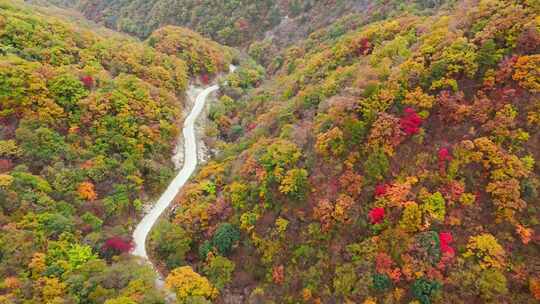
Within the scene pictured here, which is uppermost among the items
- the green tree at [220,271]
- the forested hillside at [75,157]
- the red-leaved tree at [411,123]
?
the forested hillside at [75,157]

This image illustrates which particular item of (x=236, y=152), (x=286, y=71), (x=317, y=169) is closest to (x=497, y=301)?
(x=317, y=169)

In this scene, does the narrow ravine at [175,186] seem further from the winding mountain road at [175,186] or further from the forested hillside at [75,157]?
the forested hillside at [75,157]

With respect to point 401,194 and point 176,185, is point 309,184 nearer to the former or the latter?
point 401,194

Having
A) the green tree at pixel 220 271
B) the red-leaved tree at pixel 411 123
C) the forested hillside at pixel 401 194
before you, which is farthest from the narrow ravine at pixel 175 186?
the red-leaved tree at pixel 411 123

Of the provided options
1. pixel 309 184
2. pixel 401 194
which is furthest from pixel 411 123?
pixel 309 184

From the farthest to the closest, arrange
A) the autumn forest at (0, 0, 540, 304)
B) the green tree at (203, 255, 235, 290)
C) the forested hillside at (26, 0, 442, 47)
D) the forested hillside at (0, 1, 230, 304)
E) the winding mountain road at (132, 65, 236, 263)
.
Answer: the forested hillside at (26, 0, 442, 47), the winding mountain road at (132, 65, 236, 263), the green tree at (203, 255, 235, 290), the forested hillside at (0, 1, 230, 304), the autumn forest at (0, 0, 540, 304)

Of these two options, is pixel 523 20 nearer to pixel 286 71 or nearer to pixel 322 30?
pixel 286 71

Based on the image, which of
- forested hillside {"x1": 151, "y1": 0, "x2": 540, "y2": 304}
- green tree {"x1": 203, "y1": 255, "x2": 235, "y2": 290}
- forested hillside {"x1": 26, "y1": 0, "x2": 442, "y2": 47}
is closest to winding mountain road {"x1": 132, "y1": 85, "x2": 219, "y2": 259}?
forested hillside {"x1": 151, "y1": 0, "x2": 540, "y2": 304}

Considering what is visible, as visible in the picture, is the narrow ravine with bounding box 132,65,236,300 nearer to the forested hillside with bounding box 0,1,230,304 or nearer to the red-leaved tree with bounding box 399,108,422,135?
the forested hillside with bounding box 0,1,230,304
